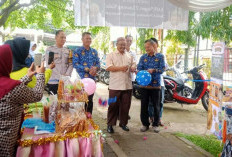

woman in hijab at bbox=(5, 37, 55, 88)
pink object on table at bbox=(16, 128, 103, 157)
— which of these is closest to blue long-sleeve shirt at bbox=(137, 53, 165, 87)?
pink object on table at bbox=(16, 128, 103, 157)

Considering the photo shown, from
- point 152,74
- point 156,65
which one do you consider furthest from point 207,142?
point 156,65

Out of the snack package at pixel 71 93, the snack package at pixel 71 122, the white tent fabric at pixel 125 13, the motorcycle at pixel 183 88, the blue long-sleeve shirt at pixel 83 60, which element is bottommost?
the motorcycle at pixel 183 88

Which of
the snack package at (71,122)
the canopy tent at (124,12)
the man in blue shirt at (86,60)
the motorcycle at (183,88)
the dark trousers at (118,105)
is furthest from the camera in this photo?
the motorcycle at (183,88)

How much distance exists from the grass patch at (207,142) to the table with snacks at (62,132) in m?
2.25

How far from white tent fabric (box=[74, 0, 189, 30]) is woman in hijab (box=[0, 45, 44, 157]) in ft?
7.97

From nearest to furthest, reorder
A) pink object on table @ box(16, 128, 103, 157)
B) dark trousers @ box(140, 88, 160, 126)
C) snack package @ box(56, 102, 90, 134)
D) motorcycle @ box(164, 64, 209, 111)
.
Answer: pink object on table @ box(16, 128, 103, 157), snack package @ box(56, 102, 90, 134), dark trousers @ box(140, 88, 160, 126), motorcycle @ box(164, 64, 209, 111)

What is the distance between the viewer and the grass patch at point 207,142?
3.72 m

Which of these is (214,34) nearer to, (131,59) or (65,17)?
(131,59)

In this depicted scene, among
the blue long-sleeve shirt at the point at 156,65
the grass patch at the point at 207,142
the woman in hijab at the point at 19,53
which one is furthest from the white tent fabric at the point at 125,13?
the grass patch at the point at 207,142

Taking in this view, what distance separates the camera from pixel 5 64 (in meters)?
1.83

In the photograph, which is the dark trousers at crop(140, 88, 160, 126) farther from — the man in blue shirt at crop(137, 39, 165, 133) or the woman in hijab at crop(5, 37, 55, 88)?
the woman in hijab at crop(5, 37, 55, 88)

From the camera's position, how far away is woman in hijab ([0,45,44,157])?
1.83 meters

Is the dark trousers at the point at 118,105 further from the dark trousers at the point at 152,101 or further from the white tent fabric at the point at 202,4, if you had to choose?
the white tent fabric at the point at 202,4

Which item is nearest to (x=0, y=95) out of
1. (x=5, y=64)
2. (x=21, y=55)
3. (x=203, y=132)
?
(x=5, y=64)
